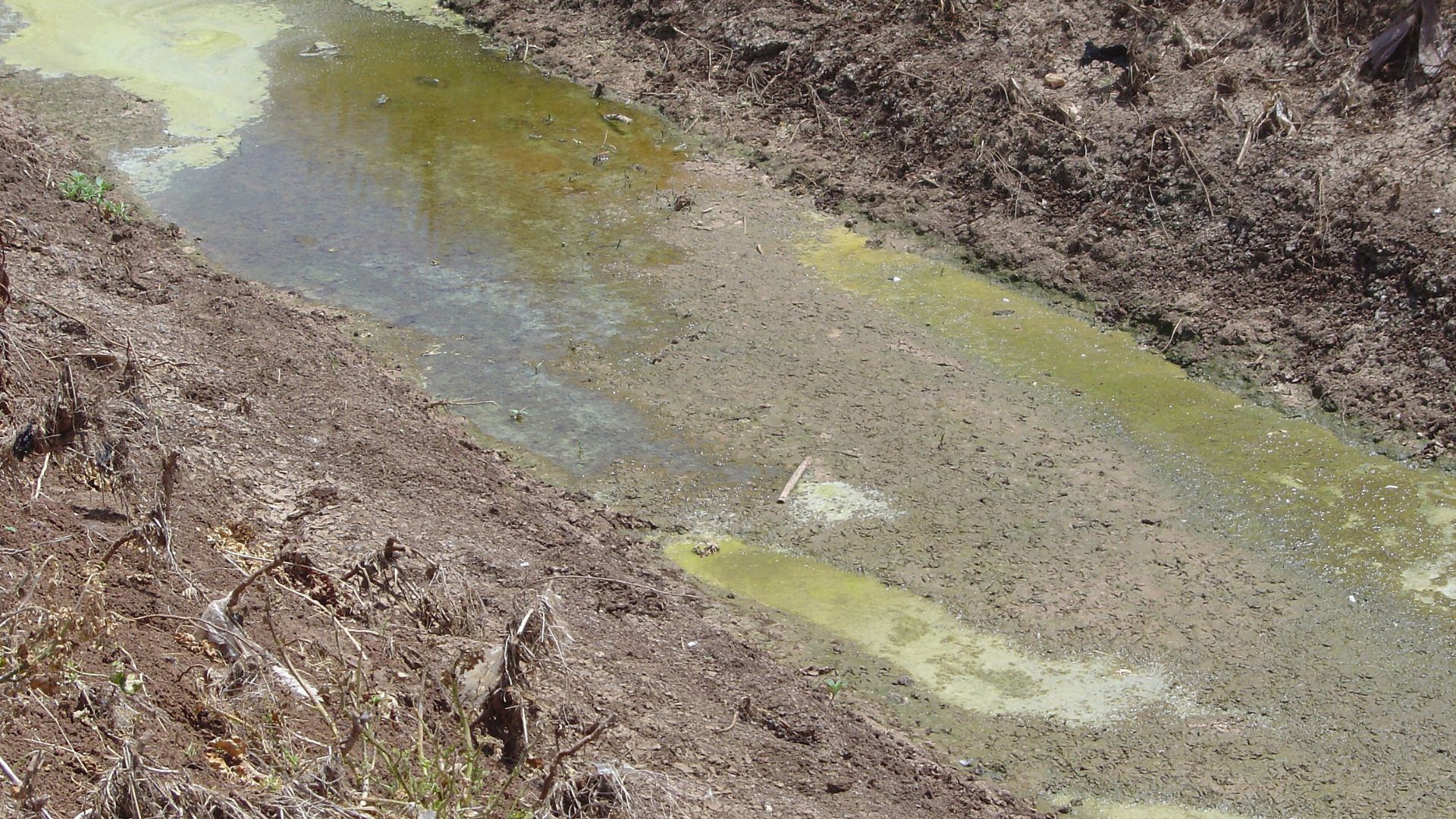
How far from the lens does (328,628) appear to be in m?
4.40

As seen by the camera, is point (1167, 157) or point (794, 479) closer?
point (794, 479)

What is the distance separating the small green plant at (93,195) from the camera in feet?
28.5

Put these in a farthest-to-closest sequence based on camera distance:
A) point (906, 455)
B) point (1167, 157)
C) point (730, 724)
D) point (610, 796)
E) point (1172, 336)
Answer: point (1167, 157) → point (1172, 336) → point (906, 455) → point (730, 724) → point (610, 796)

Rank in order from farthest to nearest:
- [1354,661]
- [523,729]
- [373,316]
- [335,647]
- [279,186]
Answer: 1. [279,186]
2. [373,316]
3. [1354,661]
4. [335,647]
5. [523,729]

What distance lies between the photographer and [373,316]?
27.1 feet

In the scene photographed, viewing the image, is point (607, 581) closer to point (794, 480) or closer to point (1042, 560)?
point (794, 480)

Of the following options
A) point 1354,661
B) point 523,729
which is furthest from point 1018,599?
point 523,729

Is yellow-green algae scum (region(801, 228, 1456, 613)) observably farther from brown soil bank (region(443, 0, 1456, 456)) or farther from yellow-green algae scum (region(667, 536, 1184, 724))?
yellow-green algae scum (region(667, 536, 1184, 724))

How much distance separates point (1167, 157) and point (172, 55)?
9.46 meters

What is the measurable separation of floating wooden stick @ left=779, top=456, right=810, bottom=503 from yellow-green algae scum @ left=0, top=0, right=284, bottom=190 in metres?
6.24

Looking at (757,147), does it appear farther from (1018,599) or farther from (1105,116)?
(1018,599)

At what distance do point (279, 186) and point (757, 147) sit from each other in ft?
12.6

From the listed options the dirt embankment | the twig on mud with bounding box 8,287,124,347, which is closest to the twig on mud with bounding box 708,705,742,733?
the dirt embankment

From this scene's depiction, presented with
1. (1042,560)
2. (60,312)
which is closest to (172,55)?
(60,312)
